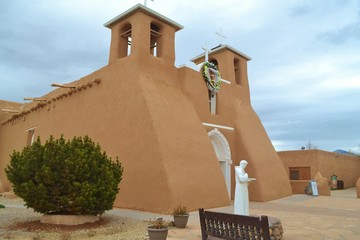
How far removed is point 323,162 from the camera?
24812 mm

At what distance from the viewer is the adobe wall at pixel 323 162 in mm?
24286

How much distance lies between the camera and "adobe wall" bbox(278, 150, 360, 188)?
79.7ft

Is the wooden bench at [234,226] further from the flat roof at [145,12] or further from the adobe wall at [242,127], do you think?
the flat roof at [145,12]

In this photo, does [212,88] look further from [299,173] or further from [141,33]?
[299,173]

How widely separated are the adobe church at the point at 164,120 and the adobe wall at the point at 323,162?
819 cm

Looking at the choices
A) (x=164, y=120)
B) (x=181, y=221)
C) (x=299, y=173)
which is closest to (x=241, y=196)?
(x=181, y=221)

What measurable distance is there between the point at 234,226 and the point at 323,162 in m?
23.0

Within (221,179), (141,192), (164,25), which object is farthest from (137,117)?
(164,25)

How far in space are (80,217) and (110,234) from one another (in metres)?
1.43

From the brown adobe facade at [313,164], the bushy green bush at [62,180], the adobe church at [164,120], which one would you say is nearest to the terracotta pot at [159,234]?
the bushy green bush at [62,180]

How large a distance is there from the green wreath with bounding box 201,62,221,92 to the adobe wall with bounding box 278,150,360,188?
1278cm

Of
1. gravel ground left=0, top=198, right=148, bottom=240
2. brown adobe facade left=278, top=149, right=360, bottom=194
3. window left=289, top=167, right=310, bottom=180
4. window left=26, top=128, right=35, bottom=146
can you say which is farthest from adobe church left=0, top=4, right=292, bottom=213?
window left=289, top=167, right=310, bottom=180

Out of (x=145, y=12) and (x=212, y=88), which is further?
(x=212, y=88)

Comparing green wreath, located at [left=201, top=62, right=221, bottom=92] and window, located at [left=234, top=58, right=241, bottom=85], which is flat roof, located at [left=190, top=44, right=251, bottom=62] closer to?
window, located at [left=234, top=58, right=241, bottom=85]
